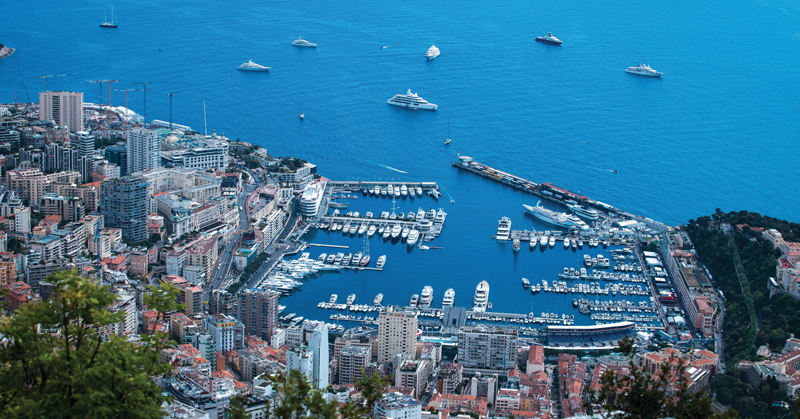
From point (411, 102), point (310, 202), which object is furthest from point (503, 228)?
point (411, 102)

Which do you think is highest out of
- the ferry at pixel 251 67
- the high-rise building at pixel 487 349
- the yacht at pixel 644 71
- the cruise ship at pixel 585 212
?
the yacht at pixel 644 71

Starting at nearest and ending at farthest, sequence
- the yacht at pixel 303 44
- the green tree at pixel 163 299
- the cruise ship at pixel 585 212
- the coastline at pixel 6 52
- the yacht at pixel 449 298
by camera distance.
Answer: the green tree at pixel 163 299
the yacht at pixel 449 298
the cruise ship at pixel 585 212
the coastline at pixel 6 52
the yacht at pixel 303 44

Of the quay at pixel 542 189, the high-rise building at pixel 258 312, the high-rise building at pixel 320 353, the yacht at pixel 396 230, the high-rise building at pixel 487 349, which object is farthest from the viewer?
the quay at pixel 542 189

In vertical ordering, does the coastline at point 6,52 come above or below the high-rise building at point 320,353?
above

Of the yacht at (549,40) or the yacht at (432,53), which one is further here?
the yacht at (549,40)

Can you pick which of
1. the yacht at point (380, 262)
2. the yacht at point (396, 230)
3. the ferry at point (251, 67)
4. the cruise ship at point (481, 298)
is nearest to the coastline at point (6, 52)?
the ferry at point (251, 67)

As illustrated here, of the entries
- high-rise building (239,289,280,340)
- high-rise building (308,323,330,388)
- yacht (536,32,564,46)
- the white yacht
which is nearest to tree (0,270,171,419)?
high-rise building (308,323,330,388)

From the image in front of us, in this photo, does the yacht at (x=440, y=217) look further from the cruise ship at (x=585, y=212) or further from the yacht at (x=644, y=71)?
the yacht at (x=644, y=71)

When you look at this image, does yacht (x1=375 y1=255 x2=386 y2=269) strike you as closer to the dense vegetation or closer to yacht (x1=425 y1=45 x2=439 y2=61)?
the dense vegetation
